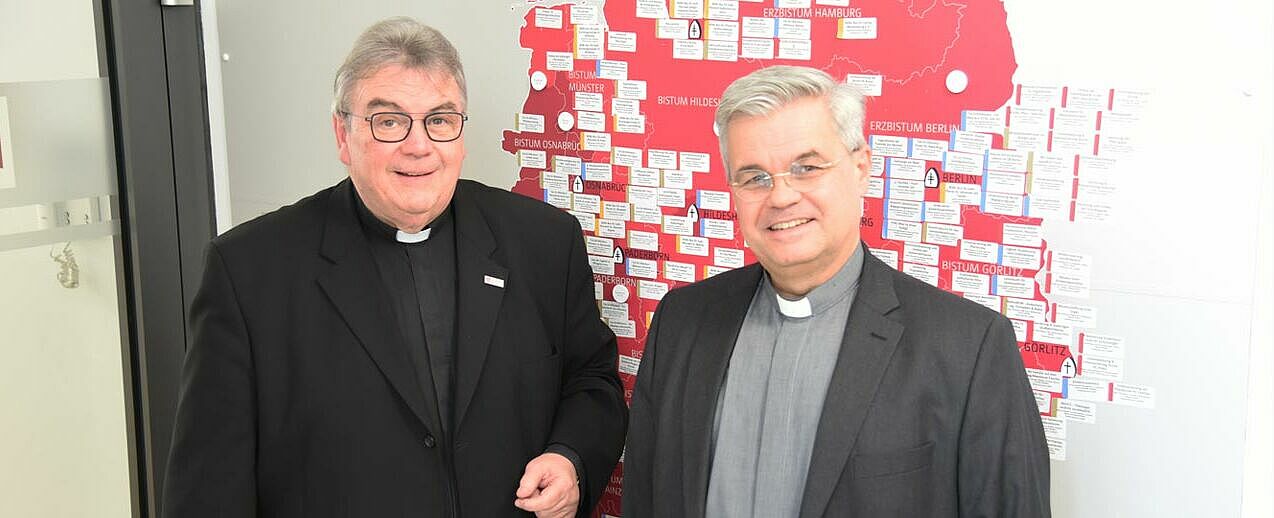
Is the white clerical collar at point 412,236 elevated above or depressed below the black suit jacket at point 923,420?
above

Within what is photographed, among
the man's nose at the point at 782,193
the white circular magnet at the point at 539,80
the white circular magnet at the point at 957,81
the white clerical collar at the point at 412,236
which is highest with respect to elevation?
the white circular magnet at the point at 539,80

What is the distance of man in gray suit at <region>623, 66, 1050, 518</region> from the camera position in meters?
1.86

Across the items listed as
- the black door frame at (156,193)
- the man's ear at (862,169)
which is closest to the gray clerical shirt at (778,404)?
the man's ear at (862,169)

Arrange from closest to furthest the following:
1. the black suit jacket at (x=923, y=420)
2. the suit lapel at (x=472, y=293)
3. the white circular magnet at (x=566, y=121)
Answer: the black suit jacket at (x=923, y=420), the suit lapel at (x=472, y=293), the white circular magnet at (x=566, y=121)

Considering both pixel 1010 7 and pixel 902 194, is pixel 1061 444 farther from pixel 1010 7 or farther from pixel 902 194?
pixel 1010 7

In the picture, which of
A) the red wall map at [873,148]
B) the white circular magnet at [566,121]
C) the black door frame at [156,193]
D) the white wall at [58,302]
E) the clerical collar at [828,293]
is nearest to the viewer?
the clerical collar at [828,293]

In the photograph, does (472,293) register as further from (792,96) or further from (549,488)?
(792,96)

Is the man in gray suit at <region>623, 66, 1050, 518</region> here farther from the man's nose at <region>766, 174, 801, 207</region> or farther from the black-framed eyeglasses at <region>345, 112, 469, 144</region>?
the black-framed eyeglasses at <region>345, 112, 469, 144</region>

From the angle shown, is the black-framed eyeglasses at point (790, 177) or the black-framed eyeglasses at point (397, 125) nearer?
the black-framed eyeglasses at point (790, 177)

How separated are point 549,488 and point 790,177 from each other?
83cm

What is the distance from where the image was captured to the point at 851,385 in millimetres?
1890

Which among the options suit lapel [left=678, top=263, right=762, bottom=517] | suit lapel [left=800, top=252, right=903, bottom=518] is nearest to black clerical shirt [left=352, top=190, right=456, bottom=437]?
suit lapel [left=678, top=263, right=762, bottom=517]

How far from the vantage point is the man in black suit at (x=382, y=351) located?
7.43ft

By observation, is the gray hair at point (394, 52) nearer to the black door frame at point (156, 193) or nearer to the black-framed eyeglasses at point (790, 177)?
the black-framed eyeglasses at point (790, 177)
